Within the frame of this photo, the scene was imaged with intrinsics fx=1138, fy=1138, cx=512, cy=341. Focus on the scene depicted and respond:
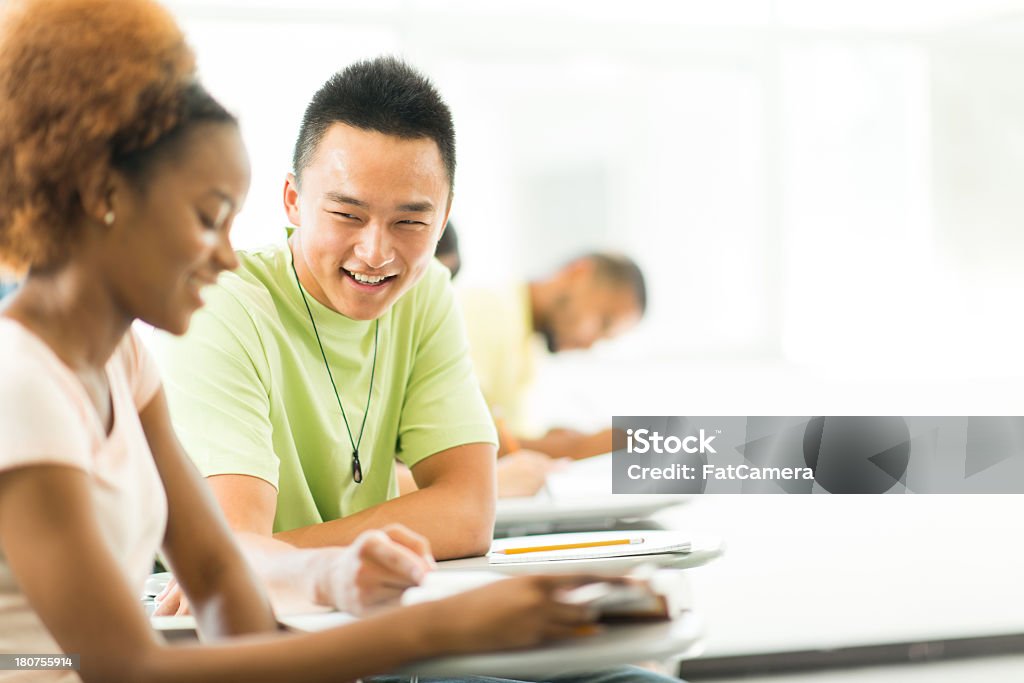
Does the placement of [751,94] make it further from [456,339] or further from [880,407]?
[456,339]

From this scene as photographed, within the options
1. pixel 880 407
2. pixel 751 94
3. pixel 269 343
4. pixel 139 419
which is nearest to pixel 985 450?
pixel 880 407

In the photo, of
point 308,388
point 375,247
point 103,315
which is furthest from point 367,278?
point 103,315

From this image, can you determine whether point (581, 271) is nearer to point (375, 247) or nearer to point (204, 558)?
point (375, 247)

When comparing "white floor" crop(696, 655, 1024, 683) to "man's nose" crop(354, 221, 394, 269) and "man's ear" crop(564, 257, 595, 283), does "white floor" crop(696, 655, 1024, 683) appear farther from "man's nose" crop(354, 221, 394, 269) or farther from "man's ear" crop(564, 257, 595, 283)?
"man's nose" crop(354, 221, 394, 269)

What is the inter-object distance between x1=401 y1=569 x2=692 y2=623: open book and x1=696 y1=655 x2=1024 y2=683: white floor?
2.29 m

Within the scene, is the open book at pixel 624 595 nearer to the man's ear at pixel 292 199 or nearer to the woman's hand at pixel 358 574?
the woman's hand at pixel 358 574

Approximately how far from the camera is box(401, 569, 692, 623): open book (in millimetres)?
744

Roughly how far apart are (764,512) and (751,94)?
151 cm

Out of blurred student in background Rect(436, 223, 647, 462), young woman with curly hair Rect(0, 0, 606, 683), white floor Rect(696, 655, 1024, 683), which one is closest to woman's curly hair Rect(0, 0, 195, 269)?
young woman with curly hair Rect(0, 0, 606, 683)

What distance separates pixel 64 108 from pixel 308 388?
77cm

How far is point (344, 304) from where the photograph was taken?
146cm

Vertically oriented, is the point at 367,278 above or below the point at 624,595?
above

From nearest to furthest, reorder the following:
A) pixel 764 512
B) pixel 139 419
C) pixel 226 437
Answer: pixel 139 419 < pixel 226 437 < pixel 764 512

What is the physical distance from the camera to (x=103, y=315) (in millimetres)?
779
